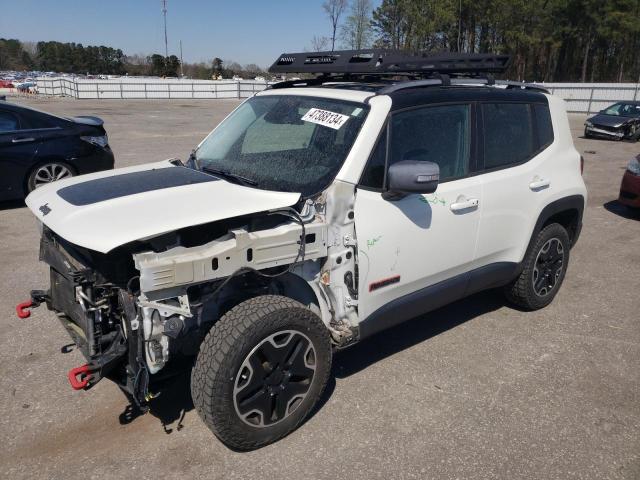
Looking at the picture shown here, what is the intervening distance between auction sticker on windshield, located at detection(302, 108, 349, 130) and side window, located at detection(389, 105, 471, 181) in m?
0.33

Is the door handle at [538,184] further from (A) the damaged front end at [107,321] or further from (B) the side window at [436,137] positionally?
(A) the damaged front end at [107,321]

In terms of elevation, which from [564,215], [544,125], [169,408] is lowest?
[169,408]

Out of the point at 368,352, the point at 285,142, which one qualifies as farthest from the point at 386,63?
the point at 368,352

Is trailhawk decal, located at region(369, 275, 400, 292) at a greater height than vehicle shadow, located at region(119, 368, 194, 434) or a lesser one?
greater

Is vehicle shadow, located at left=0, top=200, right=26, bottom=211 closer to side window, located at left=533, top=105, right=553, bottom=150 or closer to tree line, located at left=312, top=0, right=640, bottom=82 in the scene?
side window, located at left=533, top=105, right=553, bottom=150

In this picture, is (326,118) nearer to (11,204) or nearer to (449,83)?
(449,83)

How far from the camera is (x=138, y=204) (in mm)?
2812

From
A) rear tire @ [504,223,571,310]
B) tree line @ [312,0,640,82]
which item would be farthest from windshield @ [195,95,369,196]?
tree line @ [312,0,640,82]

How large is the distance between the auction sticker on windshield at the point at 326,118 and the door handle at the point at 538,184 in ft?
5.77

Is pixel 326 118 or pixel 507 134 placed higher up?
pixel 326 118

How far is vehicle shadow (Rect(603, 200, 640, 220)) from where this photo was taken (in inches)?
327

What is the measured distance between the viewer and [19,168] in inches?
298

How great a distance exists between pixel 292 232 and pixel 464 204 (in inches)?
53.8

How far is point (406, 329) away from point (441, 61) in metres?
2.11
